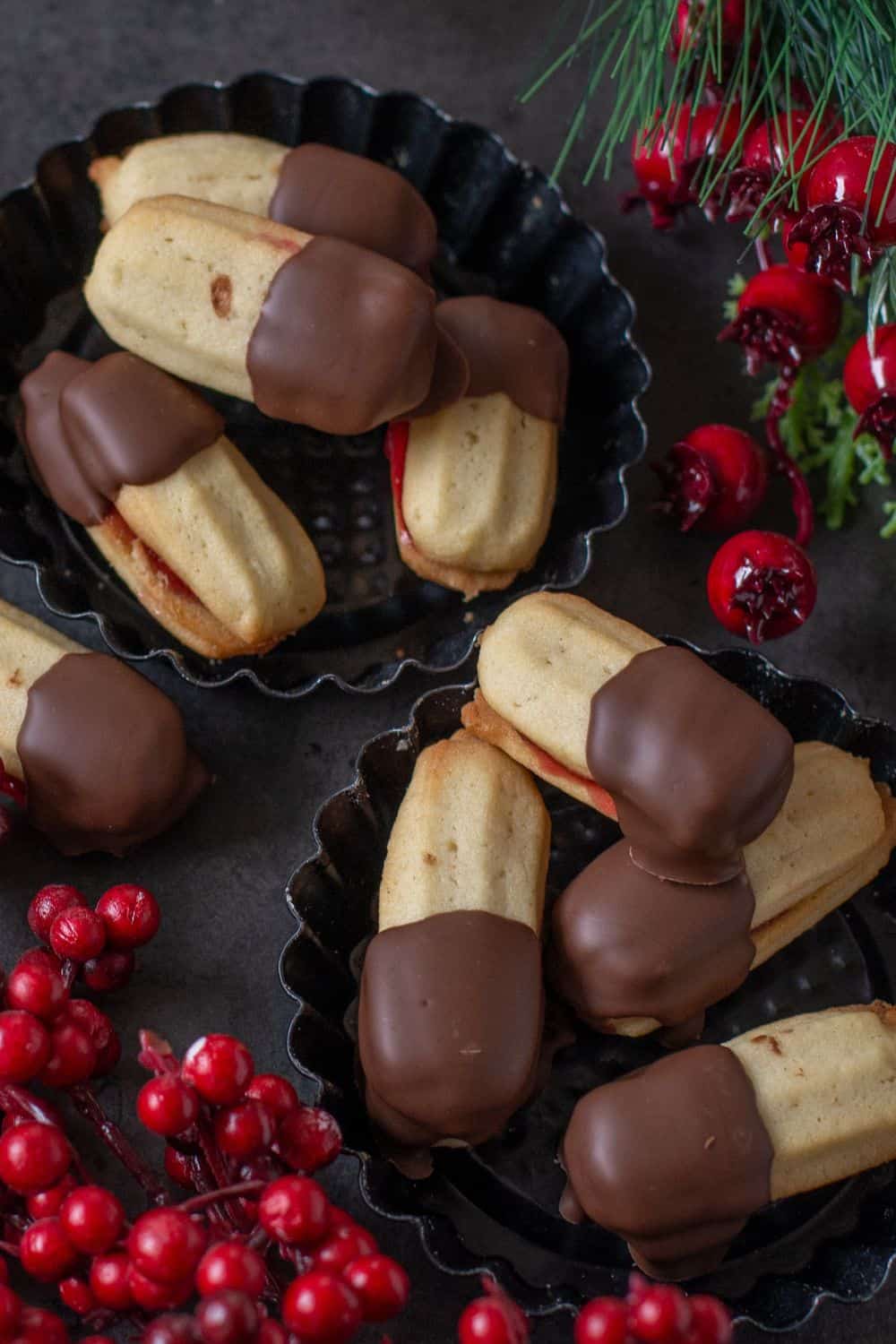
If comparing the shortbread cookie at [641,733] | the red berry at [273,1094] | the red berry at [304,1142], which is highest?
the shortbread cookie at [641,733]

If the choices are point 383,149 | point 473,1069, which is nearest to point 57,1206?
point 473,1069

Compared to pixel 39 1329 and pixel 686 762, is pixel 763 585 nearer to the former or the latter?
pixel 686 762

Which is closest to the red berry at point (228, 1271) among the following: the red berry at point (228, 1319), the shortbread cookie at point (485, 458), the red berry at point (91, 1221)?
the red berry at point (228, 1319)

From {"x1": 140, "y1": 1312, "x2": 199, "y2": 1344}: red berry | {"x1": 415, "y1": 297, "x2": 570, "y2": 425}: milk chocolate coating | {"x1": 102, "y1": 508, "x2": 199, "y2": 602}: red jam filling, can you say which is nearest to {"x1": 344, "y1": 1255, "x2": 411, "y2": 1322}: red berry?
{"x1": 140, "y1": 1312, "x2": 199, "y2": 1344}: red berry

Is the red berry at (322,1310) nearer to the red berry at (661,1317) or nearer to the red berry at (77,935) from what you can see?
the red berry at (661,1317)

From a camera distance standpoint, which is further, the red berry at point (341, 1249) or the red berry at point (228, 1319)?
the red berry at point (341, 1249)

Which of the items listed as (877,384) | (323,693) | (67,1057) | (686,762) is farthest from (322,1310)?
(877,384)
